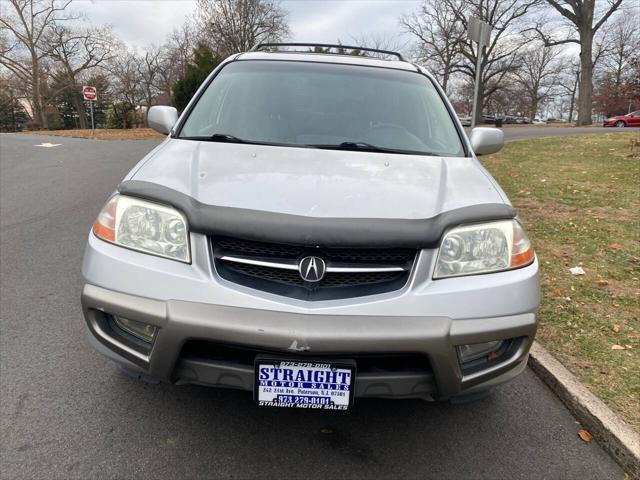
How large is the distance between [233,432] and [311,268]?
1.00 m

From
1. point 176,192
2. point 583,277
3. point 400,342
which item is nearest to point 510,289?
point 400,342

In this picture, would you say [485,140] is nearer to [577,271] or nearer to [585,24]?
[577,271]

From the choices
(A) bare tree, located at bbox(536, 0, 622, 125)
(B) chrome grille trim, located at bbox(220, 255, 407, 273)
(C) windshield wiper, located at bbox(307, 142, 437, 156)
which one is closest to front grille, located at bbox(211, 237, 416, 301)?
(B) chrome grille trim, located at bbox(220, 255, 407, 273)

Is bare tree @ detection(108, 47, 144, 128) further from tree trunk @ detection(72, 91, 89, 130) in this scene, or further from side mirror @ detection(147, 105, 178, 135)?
side mirror @ detection(147, 105, 178, 135)

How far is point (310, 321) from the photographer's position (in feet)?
5.47

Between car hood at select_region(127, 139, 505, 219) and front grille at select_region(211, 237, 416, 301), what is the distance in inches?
5.8

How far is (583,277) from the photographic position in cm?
397

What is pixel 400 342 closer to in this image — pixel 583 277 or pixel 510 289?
pixel 510 289

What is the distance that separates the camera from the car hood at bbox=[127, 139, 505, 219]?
1871mm

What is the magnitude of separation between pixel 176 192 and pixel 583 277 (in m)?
3.57

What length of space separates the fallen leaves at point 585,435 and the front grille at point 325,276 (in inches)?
53.9

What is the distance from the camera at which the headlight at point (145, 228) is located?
1869 millimetres

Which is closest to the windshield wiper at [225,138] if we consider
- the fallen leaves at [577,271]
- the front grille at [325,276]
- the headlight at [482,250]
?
the front grille at [325,276]

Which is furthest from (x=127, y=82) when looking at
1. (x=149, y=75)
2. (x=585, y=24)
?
(x=585, y=24)
